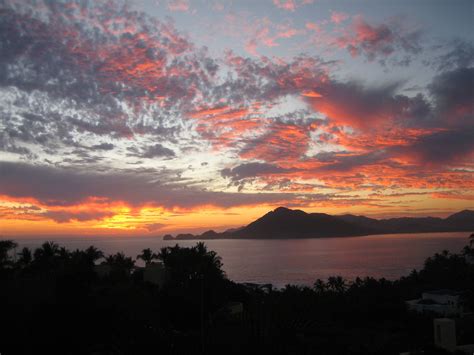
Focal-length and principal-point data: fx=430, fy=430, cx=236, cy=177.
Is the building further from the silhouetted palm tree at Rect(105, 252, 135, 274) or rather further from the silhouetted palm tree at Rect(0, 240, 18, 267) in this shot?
the silhouetted palm tree at Rect(0, 240, 18, 267)

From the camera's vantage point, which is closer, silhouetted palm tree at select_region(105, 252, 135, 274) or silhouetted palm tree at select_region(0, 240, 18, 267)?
silhouetted palm tree at select_region(0, 240, 18, 267)

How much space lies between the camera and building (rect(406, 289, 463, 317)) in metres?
49.1

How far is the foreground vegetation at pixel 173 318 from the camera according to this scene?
8.78 metres

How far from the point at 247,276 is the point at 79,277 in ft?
351

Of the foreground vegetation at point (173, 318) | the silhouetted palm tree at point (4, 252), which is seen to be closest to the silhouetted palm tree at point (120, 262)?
the foreground vegetation at point (173, 318)

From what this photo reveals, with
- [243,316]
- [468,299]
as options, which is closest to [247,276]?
[468,299]

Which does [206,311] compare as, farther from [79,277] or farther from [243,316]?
[243,316]

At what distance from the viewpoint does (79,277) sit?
60.9 feet

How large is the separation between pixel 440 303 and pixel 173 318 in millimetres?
36823

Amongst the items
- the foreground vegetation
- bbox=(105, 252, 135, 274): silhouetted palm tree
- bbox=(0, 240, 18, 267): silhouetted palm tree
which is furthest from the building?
bbox=(0, 240, 18, 267): silhouetted palm tree

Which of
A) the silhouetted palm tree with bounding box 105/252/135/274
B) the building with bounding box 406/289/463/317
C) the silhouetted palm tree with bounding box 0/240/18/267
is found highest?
the silhouetted palm tree with bounding box 0/240/18/267

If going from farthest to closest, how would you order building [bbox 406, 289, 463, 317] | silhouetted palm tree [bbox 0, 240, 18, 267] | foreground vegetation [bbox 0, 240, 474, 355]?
building [bbox 406, 289, 463, 317], silhouetted palm tree [bbox 0, 240, 18, 267], foreground vegetation [bbox 0, 240, 474, 355]

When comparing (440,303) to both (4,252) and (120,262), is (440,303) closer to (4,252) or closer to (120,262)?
(120,262)

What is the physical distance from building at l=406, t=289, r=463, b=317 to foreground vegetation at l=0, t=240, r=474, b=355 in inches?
155
